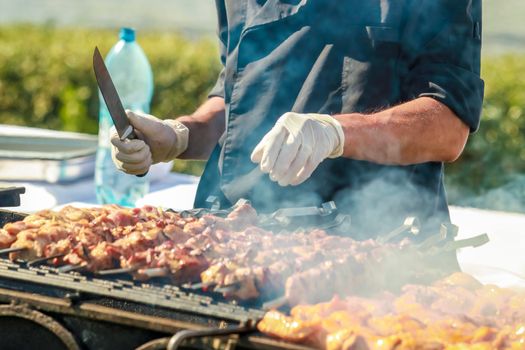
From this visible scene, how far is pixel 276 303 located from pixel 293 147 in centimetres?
80

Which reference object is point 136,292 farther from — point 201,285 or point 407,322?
point 407,322

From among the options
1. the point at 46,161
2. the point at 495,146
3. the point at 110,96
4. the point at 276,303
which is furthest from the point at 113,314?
the point at 495,146

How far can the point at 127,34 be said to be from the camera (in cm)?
542

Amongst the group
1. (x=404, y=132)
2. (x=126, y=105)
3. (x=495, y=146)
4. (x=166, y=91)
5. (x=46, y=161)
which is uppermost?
(x=404, y=132)

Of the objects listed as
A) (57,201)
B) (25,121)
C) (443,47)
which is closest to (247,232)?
(443,47)

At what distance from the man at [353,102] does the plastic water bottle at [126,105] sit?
115 centimetres

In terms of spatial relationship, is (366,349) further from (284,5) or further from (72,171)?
(72,171)

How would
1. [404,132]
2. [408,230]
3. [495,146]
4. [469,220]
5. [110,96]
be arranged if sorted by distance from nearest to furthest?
[408,230], [110,96], [404,132], [469,220], [495,146]

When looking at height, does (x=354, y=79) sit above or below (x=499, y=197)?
above

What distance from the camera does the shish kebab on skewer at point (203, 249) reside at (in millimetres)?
2637

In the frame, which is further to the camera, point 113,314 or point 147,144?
point 147,144

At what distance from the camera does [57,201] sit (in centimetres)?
498

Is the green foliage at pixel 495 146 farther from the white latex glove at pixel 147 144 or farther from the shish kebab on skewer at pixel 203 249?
the shish kebab on skewer at pixel 203 249

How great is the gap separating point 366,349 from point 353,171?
154 cm
